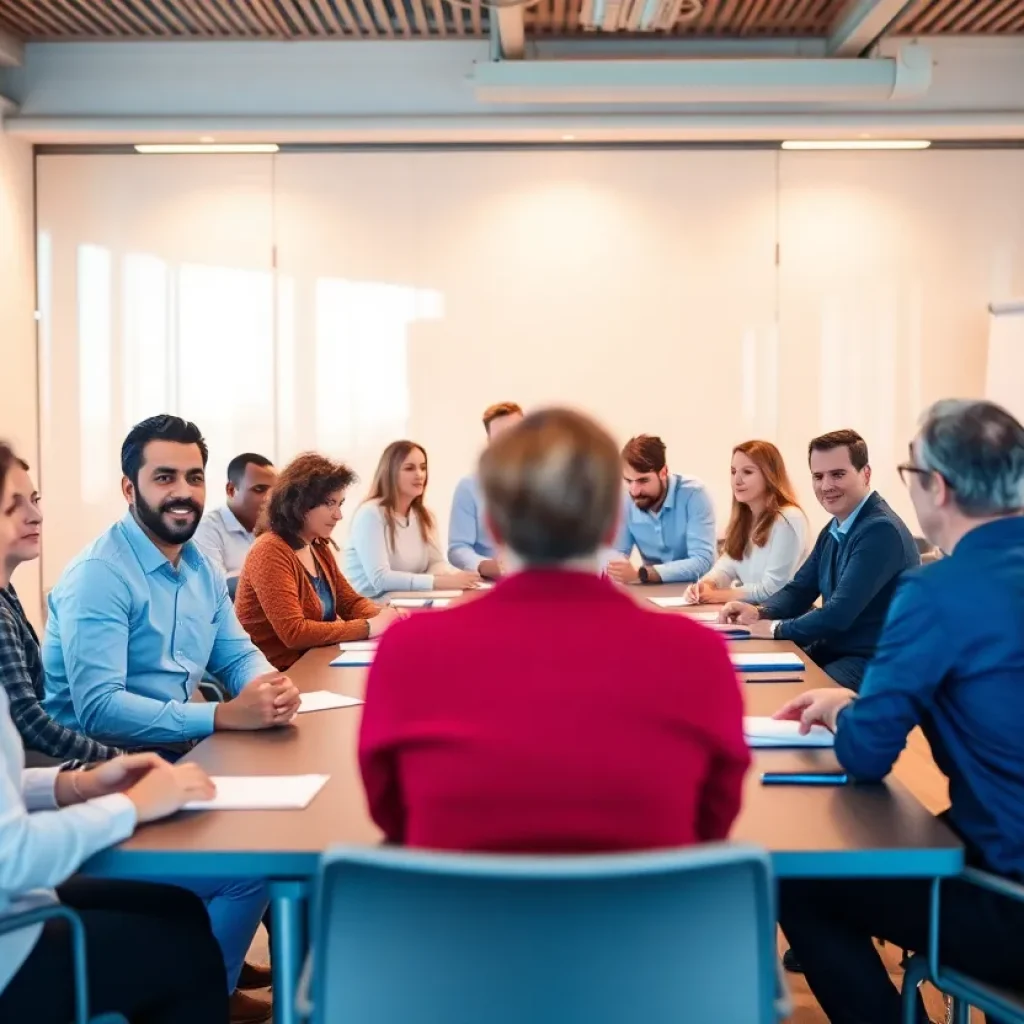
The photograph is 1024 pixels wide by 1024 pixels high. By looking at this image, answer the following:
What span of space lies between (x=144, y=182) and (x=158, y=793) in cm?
610

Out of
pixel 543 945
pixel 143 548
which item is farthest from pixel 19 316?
pixel 543 945

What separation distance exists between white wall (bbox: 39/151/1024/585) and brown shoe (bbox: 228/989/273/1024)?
15.3 feet

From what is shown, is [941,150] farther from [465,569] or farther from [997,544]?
[997,544]

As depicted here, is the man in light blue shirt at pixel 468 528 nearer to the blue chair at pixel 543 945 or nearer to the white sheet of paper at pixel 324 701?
the white sheet of paper at pixel 324 701

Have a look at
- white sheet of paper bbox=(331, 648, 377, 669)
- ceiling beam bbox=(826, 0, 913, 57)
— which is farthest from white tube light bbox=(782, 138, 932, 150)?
white sheet of paper bbox=(331, 648, 377, 669)

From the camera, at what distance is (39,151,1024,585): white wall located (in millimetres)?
7129

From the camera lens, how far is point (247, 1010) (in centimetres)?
280

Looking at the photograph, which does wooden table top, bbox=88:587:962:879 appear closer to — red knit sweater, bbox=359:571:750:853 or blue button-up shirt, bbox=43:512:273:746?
red knit sweater, bbox=359:571:750:853

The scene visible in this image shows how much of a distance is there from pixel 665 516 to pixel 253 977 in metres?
3.26

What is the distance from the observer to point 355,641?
3730mm

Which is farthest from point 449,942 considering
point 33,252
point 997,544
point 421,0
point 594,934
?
point 33,252

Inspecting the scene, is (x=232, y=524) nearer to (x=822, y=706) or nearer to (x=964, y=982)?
(x=822, y=706)

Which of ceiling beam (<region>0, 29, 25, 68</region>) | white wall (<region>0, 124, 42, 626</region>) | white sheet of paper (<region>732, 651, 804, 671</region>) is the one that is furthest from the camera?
white wall (<region>0, 124, 42, 626</region>)

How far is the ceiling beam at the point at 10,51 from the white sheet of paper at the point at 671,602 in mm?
4709
